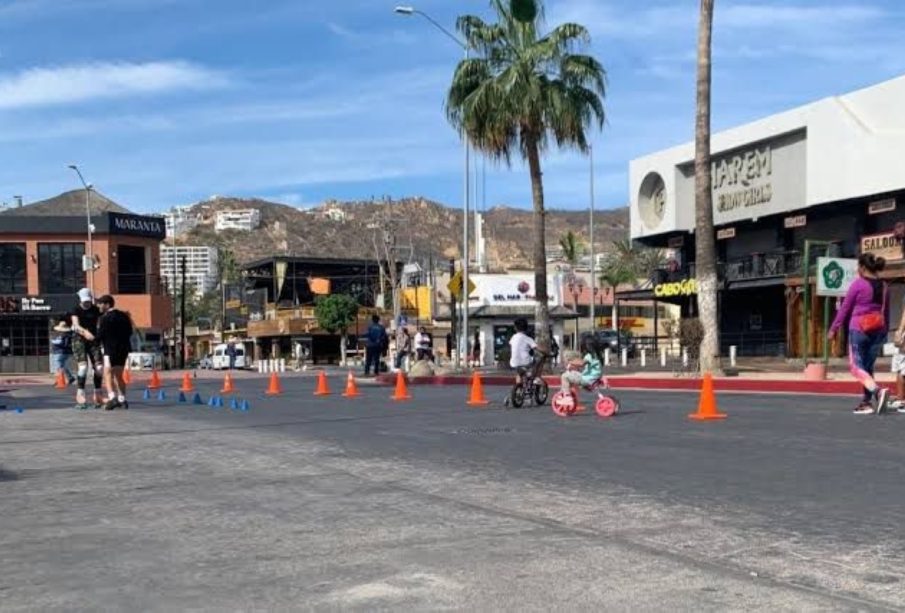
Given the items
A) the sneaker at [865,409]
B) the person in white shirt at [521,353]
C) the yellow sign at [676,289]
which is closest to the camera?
the sneaker at [865,409]

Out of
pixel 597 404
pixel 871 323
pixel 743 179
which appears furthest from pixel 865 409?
pixel 743 179

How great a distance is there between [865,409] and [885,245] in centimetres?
2752

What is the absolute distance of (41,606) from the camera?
16.1 ft

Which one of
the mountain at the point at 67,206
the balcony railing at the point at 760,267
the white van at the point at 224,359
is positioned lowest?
the white van at the point at 224,359

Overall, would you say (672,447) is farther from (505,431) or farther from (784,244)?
(784,244)

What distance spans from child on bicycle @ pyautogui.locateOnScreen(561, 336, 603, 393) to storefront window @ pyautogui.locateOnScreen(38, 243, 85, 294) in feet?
194

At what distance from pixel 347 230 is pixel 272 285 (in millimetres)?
88617

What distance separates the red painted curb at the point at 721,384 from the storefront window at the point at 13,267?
47.8 metres

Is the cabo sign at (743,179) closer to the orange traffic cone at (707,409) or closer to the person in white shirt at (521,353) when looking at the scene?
the person in white shirt at (521,353)

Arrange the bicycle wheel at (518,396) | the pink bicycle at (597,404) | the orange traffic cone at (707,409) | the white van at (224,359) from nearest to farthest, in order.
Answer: the orange traffic cone at (707,409) < the pink bicycle at (597,404) < the bicycle wheel at (518,396) < the white van at (224,359)

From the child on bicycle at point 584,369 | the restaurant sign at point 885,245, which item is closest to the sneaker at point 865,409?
the child on bicycle at point 584,369

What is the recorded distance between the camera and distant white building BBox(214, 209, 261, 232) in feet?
632

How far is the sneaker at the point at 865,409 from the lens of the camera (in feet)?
41.4

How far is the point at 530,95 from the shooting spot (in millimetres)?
29703
